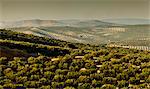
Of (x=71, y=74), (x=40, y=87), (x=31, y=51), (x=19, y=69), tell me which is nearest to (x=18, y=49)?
(x=31, y=51)

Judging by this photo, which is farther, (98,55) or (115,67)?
(98,55)

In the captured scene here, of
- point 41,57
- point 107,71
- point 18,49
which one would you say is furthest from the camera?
point 18,49

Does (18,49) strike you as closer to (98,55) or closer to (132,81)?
(98,55)

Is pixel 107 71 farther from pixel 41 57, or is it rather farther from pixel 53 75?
pixel 41 57

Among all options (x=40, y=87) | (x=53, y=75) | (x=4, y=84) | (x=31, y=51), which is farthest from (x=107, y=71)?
(x=31, y=51)

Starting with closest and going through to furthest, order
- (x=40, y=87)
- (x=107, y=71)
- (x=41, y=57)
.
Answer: (x=40, y=87) < (x=107, y=71) < (x=41, y=57)

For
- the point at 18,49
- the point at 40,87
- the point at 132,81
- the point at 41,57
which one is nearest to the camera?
the point at 40,87
